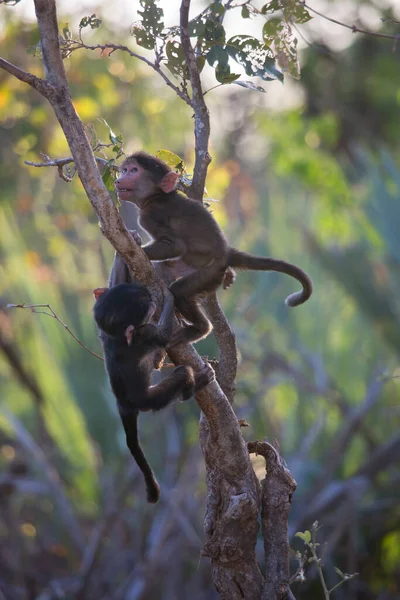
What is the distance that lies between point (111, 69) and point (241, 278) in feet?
8.30

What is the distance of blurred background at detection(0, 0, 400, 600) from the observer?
6.71 meters

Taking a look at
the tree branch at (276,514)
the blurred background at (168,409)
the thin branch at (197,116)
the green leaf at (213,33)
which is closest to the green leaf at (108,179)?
the thin branch at (197,116)

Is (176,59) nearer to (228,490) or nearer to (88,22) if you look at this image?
(88,22)

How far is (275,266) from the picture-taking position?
3.96 m

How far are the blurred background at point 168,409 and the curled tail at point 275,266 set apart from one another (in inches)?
78.3

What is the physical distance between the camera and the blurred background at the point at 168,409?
264 inches

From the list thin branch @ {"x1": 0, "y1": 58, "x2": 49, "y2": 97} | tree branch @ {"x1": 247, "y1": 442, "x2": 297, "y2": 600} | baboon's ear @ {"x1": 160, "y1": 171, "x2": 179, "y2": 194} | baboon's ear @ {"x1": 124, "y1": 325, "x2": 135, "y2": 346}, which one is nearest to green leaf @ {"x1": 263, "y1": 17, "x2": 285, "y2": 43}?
baboon's ear @ {"x1": 160, "y1": 171, "x2": 179, "y2": 194}

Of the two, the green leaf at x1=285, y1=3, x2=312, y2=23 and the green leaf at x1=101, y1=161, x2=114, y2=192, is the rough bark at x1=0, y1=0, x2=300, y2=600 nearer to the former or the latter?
the green leaf at x1=101, y1=161, x2=114, y2=192

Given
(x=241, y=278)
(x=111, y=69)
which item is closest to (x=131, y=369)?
(x=241, y=278)

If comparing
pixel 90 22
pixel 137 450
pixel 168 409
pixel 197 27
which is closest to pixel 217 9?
pixel 197 27

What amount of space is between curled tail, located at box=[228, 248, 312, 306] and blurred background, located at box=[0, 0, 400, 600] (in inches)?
78.3

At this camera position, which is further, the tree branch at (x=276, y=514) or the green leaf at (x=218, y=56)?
the tree branch at (x=276, y=514)

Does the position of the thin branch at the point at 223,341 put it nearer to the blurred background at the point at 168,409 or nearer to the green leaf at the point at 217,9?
the green leaf at the point at 217,9

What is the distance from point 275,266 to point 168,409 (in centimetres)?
330
